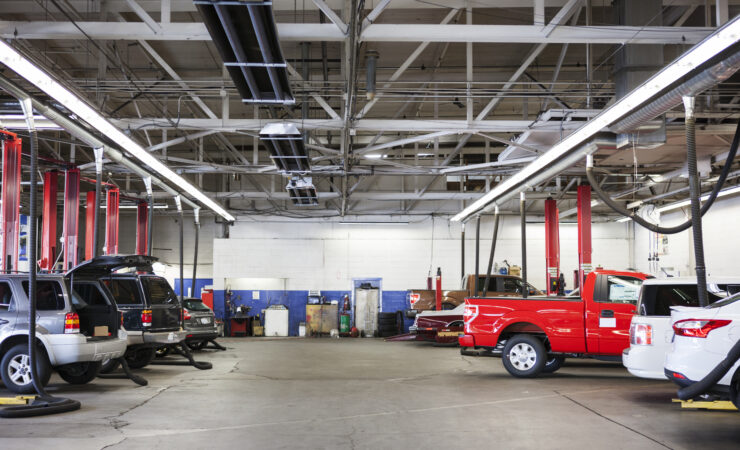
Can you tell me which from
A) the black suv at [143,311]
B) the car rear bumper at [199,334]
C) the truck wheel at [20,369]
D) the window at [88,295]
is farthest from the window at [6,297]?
the car rear bumper at [199,334]

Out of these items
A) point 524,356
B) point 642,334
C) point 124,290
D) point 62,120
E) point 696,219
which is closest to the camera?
point 696,219

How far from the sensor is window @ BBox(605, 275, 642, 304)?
37.3 feet

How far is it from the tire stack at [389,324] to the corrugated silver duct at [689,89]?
1566 centimetres

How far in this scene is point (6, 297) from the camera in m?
9.52

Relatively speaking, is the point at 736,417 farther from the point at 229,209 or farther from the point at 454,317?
the point at 229,209

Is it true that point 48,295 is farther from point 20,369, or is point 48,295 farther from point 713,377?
point 713,377

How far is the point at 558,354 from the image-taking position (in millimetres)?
11828

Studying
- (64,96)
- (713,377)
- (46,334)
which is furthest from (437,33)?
(46,334)

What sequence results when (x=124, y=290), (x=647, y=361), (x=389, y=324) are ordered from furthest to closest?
(x=389, y=324), (x=124, y=290), (x=647, y=361)

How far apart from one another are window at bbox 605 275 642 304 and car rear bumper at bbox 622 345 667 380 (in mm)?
2712

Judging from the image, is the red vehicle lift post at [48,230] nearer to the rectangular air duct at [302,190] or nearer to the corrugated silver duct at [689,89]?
the rectangular air duct at [302,190]

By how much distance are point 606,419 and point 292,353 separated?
10.5 metres

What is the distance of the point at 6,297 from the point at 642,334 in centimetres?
881

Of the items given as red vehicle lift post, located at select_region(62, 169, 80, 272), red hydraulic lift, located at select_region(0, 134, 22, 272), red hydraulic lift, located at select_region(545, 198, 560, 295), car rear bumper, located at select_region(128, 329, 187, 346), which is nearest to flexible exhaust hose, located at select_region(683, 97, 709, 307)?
car rear bumper, located at select_region(128, 329, 187, 346)
